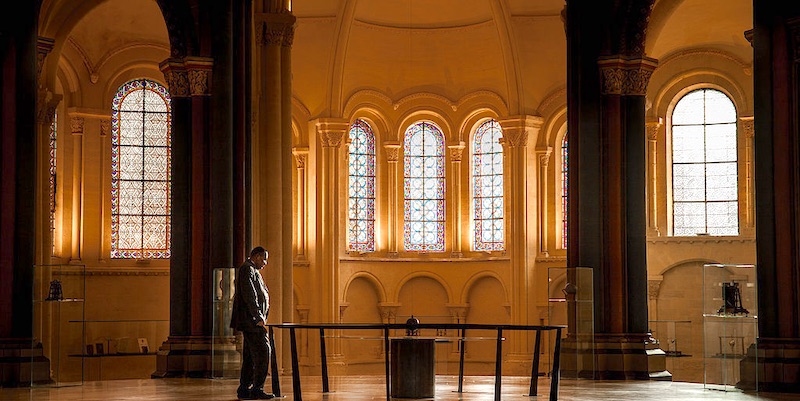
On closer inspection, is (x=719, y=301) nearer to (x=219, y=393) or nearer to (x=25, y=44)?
(x=219, y=393)

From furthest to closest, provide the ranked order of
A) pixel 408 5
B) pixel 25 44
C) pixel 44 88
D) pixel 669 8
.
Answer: pixel 408 5 → pixel 44 88 → pixel 669 8 → pixel 25 44

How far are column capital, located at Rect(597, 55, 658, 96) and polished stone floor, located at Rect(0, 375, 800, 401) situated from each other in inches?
172

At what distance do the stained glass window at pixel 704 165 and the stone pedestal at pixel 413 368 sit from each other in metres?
15.6

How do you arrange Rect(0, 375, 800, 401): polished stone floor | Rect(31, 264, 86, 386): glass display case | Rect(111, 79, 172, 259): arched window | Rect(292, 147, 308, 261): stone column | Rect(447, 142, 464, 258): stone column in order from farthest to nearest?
Rect(447, 142, 464, 258): stone column
Rect(292, 147, 308, 261): stone column
Rect(111, 79, 172, 259): arched window
Rect(31, 264, 86, 386): glass display case
Rect(0, 375, 800, 401): polished stone floor

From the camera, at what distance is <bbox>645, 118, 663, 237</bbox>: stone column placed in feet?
93.2

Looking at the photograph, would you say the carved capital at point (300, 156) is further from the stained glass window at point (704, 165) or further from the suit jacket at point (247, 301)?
the suit jacket at point (247, 301)

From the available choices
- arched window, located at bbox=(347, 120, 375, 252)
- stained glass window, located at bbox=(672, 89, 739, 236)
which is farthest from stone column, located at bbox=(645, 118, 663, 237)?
arched window, located at bbox=(347, 120, 375, 252)

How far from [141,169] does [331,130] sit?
4434mm

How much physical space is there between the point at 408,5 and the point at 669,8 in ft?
31.7

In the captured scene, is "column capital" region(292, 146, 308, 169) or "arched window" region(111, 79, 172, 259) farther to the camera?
"column capital" region(292, 146, 308, 169)

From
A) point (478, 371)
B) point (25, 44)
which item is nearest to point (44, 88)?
point (25, 44)

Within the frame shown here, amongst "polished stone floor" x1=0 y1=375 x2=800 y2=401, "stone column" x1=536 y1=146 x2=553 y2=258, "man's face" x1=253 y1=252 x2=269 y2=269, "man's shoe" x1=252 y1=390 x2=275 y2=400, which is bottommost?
"polished stone floor" x1=0 y1=375 x2=800 y2=401

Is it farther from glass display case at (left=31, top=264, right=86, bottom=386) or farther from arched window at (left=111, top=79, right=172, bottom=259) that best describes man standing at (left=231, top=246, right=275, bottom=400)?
arched window at (left=111, top=79, right=172, bottom=259)

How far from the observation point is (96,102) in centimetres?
2803
